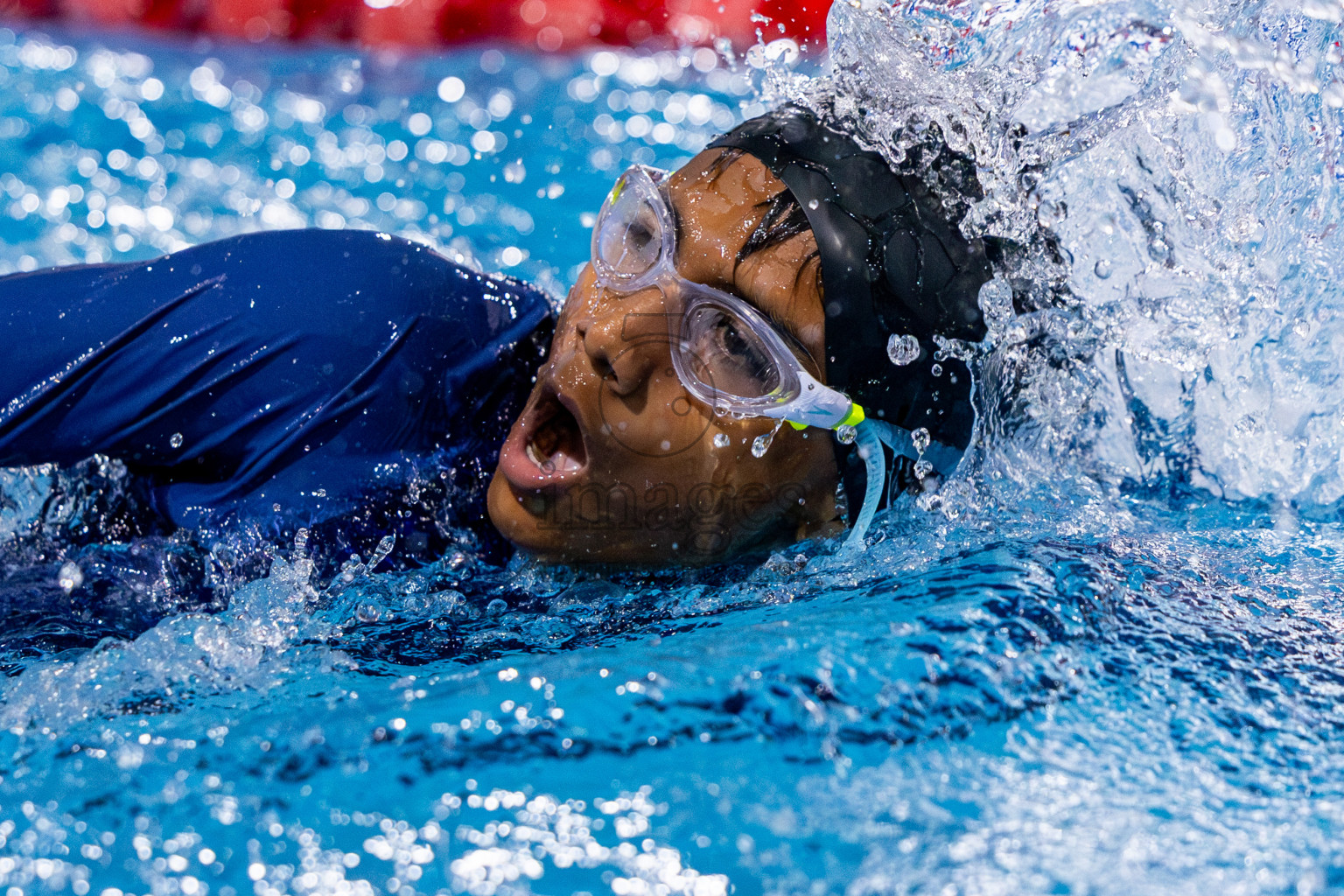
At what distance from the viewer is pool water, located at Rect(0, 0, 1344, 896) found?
3.11 ft

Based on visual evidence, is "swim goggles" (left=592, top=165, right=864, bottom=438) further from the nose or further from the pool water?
the pool water

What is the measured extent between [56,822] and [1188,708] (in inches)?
40.7

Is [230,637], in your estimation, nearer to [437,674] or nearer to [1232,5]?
[437,674]

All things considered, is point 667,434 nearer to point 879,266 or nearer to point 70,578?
point 879,266

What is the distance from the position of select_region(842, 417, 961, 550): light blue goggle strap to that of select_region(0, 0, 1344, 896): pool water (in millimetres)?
44

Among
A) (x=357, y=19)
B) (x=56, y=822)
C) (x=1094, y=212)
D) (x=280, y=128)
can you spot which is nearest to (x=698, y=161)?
(x=1094, y=212)

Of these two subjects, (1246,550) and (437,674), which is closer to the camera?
(437,674)

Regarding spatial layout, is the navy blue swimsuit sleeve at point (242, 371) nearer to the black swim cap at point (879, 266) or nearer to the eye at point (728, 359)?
the eye at point (728, 359)

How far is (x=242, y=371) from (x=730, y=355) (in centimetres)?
66

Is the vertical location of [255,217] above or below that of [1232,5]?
below

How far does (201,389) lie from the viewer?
153cm

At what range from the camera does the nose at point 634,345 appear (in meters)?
1.38

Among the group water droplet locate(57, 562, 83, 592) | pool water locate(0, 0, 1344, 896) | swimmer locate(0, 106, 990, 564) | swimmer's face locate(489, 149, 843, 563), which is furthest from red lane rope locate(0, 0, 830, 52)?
water droplet locate(57, 562, 83, 592)

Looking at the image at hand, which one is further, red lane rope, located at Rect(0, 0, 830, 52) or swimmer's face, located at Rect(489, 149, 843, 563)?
red lane rope, located at Rect(0, 0, 830, 52)
